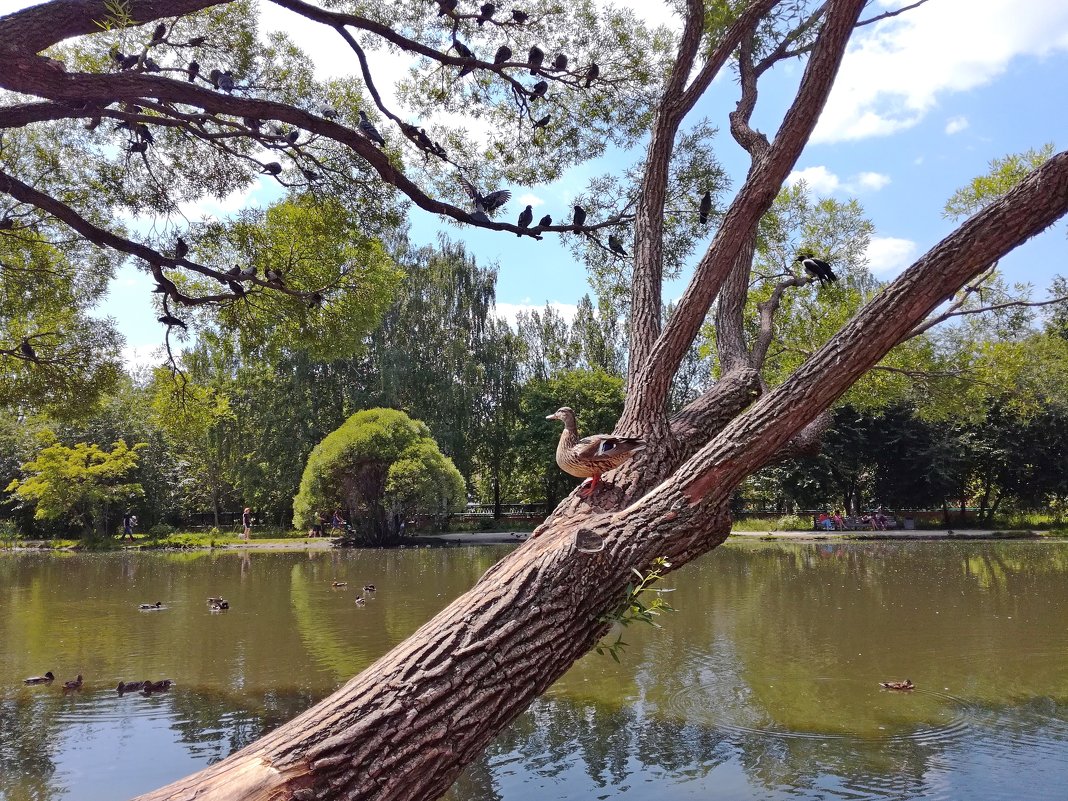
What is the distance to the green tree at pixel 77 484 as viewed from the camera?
27.1 m

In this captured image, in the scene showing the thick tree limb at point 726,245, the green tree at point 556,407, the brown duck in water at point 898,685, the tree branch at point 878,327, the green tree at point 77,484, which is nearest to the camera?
the tree branch at point 878,327

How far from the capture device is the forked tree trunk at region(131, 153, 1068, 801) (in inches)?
84.6

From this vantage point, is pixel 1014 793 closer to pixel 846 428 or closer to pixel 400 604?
pixel 400 604

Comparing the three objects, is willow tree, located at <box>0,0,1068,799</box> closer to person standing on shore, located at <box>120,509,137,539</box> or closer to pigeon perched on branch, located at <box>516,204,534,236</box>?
pigeon perched on branch, located at <box>516,204,534,236</box>

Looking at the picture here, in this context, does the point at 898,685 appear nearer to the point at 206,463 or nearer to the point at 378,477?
the point at 378,477

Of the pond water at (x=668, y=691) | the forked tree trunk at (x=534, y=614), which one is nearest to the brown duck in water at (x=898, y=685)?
the pond water at (x=668, y=691)

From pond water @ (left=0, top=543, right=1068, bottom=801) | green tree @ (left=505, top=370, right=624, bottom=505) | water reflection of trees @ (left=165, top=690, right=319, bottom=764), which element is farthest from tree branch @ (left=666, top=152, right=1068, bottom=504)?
green tree @ (left=505, top=370, right=624, bottom=505)

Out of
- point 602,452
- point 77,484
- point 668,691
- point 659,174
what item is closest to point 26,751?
point 668,691

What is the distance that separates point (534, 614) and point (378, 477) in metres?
23.9

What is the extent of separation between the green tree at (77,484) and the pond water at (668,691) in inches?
573

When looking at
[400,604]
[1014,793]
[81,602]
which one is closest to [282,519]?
[81,602]

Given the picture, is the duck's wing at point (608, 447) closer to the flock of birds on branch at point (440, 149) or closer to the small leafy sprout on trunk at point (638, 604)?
the small leafy sprout on trunk at point (638, 604)

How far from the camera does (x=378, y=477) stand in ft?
84.5

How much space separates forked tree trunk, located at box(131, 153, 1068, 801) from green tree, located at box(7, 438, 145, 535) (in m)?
29.3
